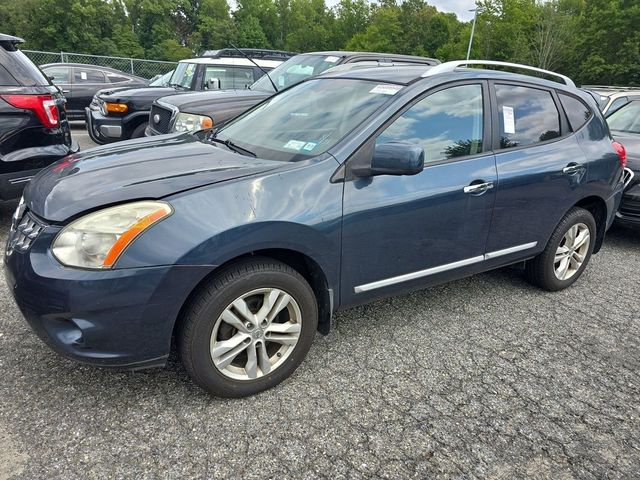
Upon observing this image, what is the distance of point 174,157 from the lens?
2.75 metres

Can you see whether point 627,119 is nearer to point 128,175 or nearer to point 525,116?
point 525,116

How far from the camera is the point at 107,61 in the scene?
64.7ft

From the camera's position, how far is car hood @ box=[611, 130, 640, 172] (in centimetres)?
530

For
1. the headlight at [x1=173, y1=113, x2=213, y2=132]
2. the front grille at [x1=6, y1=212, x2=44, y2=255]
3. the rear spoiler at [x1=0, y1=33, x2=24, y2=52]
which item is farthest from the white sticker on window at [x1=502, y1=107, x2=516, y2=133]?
the rear spoiler at [x1=0, y1=33, x2=24, y2=52]

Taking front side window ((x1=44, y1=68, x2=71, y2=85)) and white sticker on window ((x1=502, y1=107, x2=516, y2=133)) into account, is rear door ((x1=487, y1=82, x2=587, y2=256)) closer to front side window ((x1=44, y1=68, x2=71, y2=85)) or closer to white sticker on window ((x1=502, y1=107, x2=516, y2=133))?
white sticker on window ((x1=502, y1=107, x2=516, y2=133))

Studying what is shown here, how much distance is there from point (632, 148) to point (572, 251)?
7.60ft

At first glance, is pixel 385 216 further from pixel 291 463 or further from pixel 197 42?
pixel 197 42

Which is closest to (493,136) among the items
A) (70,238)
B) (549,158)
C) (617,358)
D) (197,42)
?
(549,158)

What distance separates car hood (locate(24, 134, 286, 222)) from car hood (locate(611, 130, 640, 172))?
4.52 m

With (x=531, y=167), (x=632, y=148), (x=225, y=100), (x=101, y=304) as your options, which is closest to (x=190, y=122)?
(x=225, y=100)

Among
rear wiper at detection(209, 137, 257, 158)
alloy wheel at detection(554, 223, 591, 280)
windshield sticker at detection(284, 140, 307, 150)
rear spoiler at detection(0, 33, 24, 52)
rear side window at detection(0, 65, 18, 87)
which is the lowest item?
alloy wheel at detection(554, 223, 591, 280)

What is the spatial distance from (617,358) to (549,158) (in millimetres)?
1414

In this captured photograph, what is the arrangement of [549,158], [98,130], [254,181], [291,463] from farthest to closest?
[98,130] < [549,158] < [254,181] < [291,463]


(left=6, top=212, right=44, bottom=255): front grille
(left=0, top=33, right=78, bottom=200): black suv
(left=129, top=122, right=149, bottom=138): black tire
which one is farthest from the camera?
(left=129, top=122, right=149, bottom=138): black tire
